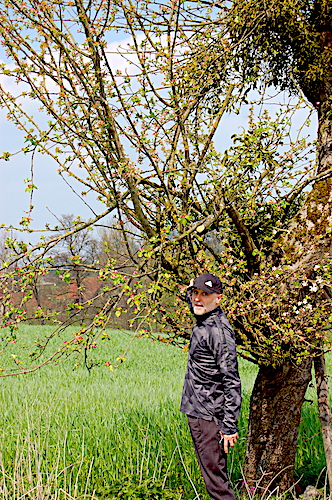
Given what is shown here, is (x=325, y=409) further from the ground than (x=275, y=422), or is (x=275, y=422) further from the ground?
(x=325, y=409)

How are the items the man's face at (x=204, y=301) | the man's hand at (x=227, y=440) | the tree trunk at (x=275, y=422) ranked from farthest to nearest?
the tree trunk at (x=275, y=422), the man's face at (x=204, y=301), the man's hand at (x=227, y=440)

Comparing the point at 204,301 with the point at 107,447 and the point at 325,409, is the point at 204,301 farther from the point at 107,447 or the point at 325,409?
the point at 107,447

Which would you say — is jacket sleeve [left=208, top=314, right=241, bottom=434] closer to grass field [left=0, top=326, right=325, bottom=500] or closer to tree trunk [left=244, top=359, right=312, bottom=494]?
grass field [left=0, top=326, right=325, bottom=500]

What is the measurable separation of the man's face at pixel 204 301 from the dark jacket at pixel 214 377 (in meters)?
0.08

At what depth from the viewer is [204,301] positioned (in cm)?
426

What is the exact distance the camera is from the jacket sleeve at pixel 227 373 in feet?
13.2

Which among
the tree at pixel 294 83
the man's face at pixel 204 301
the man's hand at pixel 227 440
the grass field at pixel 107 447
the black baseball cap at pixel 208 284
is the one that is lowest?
the grass field at pixel 107 447

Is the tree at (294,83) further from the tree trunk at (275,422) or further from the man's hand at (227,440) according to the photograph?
the man's hand at (227,440)

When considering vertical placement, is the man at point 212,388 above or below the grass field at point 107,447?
above

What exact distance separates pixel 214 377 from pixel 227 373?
6.3 inches

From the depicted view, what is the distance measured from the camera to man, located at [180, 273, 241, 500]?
4.06 metres

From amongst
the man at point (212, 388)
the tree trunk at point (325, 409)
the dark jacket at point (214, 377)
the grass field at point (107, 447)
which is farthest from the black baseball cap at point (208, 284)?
the tree trunk at point (325, 409)

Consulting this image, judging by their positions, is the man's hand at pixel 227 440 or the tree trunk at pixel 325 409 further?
the tree trunk at pixel 325 409

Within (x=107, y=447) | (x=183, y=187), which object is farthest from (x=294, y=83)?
(x=107, y=447)
